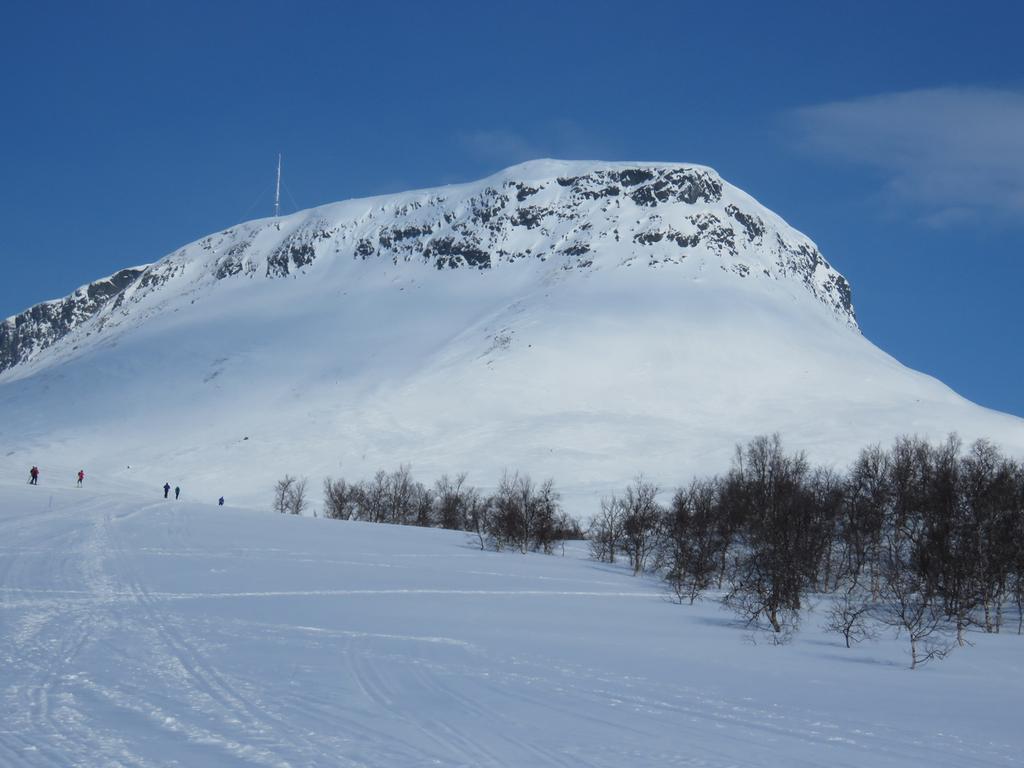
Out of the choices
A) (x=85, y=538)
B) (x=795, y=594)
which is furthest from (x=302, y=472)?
(x=795, y=594)

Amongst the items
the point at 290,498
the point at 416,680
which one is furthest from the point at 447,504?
the point at 416,680

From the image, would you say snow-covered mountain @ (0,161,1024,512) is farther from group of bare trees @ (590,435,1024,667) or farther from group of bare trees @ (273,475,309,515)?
group of bare trees @ (590,435,1024,667)

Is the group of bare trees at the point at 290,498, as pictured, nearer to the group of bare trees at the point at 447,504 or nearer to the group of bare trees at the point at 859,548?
the group of bare trees at the point at 447,504

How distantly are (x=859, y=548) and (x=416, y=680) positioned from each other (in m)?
50.0

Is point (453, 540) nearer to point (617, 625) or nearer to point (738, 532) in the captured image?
point (738, 532)

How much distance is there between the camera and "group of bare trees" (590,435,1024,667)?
39406 millimetres

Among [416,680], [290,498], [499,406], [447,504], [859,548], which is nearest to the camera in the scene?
[416,680]

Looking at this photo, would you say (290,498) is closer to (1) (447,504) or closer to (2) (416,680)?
(1) (447,504)

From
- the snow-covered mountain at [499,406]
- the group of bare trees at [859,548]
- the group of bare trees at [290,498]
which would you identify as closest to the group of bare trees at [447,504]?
the group of bare trees at [290,498]

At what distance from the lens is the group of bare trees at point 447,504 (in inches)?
2876

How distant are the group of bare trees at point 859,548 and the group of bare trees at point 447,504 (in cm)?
540

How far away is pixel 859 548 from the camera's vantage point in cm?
5912

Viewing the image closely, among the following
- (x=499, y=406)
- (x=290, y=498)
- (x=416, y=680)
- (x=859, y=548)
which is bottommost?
(x=290, y=498)

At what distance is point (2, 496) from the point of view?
185 feet
